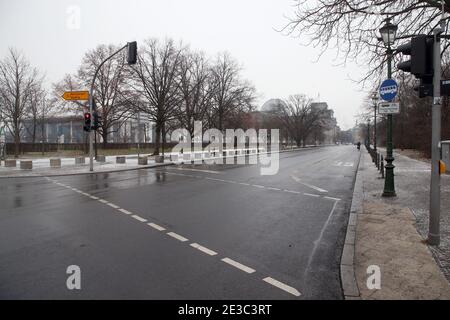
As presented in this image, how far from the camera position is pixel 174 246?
5.57 metres

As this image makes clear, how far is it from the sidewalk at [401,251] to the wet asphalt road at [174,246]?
1.47 ft

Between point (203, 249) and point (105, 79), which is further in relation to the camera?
point (105, 79)

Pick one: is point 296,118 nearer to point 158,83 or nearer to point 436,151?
point 158,83

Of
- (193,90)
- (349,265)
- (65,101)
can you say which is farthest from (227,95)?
(349,265)

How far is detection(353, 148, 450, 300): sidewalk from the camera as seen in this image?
383cm

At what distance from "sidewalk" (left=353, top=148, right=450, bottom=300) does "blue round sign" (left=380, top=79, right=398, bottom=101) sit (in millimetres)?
3195

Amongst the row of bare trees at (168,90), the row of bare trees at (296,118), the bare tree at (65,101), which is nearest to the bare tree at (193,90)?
the row of bare trees at (168,90)

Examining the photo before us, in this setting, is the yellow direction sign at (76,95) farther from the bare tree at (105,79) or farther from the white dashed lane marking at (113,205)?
the bare tree at (105,79)

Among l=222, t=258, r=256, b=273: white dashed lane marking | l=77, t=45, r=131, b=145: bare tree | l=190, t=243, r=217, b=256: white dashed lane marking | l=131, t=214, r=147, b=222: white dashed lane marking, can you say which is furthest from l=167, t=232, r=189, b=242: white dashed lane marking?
l=77, t=45, r=131, b=145: bare tree

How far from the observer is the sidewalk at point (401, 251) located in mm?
3832

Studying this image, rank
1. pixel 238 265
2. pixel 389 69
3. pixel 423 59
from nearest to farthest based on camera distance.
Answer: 1. pixel 238 265
2. pixel 423 59
3. pixel 389 69

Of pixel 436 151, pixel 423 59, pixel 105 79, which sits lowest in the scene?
pixel 436 151

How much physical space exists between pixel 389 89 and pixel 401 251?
20.1 ft
